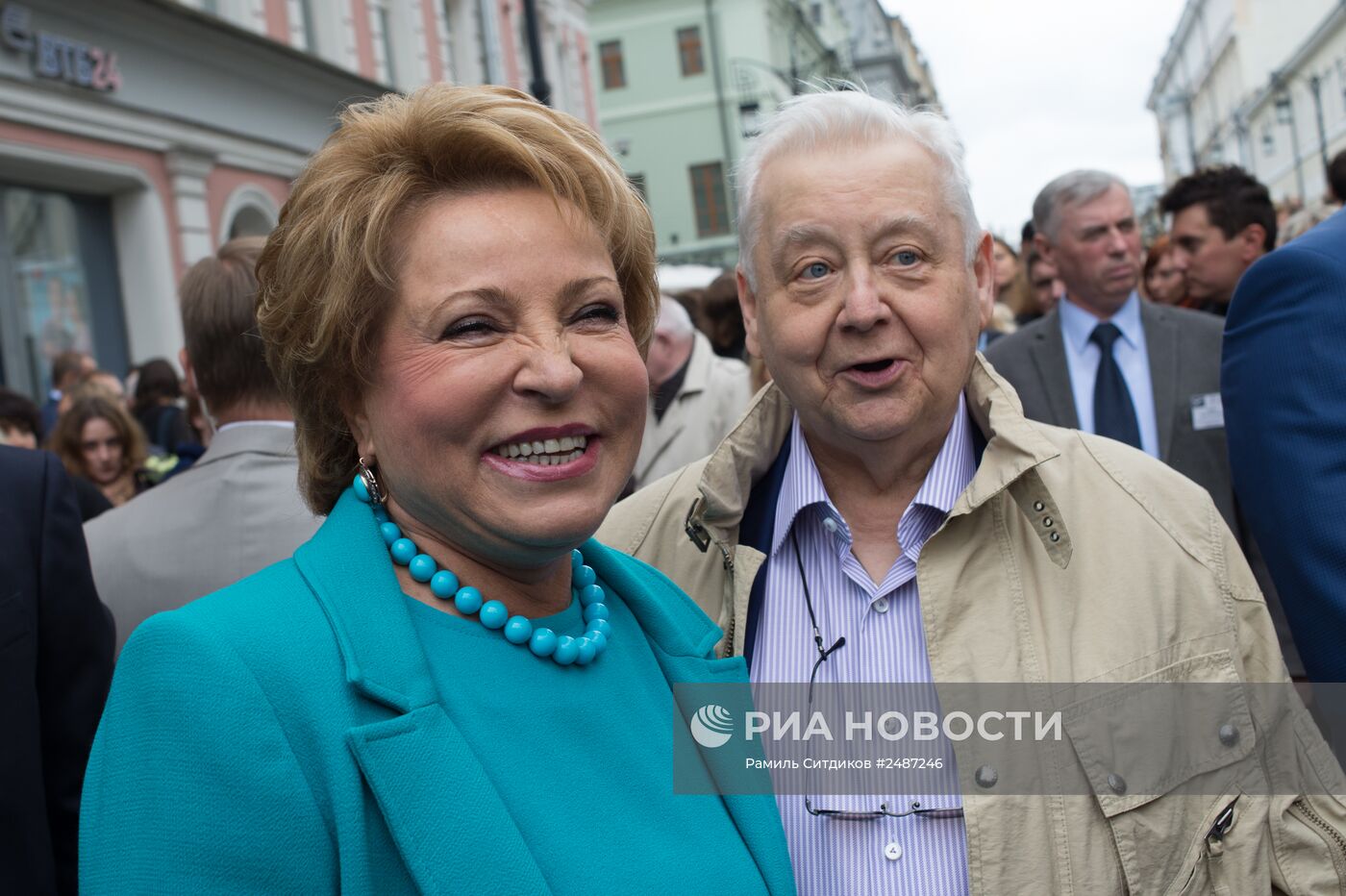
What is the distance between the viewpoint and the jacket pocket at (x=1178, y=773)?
82.8 inches

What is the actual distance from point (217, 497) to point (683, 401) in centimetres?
322

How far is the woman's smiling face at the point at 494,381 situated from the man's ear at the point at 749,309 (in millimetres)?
922

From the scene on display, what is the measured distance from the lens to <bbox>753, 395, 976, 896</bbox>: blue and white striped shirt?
7.07ft

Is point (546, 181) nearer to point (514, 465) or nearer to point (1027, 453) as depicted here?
point (514, 465)

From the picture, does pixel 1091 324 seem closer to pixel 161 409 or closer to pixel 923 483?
pixel 923 483

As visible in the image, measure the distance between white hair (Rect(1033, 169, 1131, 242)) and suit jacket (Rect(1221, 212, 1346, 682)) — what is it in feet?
9.71

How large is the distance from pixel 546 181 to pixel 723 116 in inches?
1501

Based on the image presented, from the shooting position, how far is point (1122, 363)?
15.7ft

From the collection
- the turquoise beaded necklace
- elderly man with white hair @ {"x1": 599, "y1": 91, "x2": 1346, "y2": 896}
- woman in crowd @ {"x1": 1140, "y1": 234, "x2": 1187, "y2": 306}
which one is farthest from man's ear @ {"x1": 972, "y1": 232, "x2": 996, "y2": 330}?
woman in crowd @ {"x1": 1140, "y1": 234, "x2": 1187, "y2": 306}

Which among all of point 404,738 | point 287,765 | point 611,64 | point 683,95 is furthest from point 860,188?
point 611,64

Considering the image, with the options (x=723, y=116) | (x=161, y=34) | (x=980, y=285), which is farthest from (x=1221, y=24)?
(x=980, y=285)

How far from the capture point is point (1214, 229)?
580 centimetres
